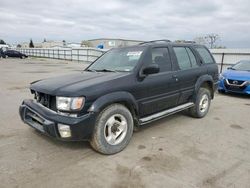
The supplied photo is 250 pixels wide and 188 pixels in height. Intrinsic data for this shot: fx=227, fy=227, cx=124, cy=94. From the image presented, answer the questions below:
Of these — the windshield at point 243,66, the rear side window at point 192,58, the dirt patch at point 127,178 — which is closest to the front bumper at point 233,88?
the windshield at point 243,66

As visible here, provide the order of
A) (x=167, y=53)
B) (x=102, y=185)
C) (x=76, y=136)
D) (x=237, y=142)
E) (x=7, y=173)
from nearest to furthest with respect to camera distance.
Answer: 1. (x=102, y=185)
2. (x=7, y=173)
3. (x=76, y=136)
4. (x=237, y=142)
5. (x=167, y=53)

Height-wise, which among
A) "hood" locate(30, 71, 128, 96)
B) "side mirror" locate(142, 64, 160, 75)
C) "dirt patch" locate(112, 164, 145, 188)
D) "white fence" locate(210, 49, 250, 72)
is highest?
"white fence" locate(210, 49, 250, 72)

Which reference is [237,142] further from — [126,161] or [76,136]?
[76,136]

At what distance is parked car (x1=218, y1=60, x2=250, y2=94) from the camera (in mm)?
7866

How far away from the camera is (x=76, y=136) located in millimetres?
3236

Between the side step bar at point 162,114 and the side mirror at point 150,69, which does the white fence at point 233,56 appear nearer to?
the side step bar at point 162,114

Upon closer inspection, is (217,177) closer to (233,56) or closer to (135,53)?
(135,53)

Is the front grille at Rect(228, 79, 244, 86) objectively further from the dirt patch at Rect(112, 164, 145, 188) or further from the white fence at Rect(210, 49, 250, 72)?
the dirt patch at Rect(112, 164, 145, 188)

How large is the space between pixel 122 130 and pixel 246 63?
773 centimetres

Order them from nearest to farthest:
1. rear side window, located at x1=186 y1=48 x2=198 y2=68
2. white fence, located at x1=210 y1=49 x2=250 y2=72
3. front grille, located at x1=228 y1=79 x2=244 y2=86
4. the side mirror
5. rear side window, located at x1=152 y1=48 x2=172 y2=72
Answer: the side mirror
rear side window, located at x1=152 y1=48 x2=172 y2=72
rear side window, located at x1=186 y1=48 x2=198 y2=68
front grille, located at x1=228 y1=79 x2=244 y2=86
white fence, located at x1=210 y1=49 x2=250 y2=72

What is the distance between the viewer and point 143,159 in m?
3.46

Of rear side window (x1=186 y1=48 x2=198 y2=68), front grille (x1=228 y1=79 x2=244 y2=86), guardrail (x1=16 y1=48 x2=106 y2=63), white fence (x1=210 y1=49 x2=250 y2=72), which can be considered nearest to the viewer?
rear side window (x1=186 y1=48 x2=198 y2=68)

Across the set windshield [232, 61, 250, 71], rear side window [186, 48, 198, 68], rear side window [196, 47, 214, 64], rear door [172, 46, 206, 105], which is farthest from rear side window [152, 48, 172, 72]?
windshield [232, 61, 250, 71]

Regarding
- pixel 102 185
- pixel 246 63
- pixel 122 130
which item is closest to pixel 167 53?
pixel 122 130
